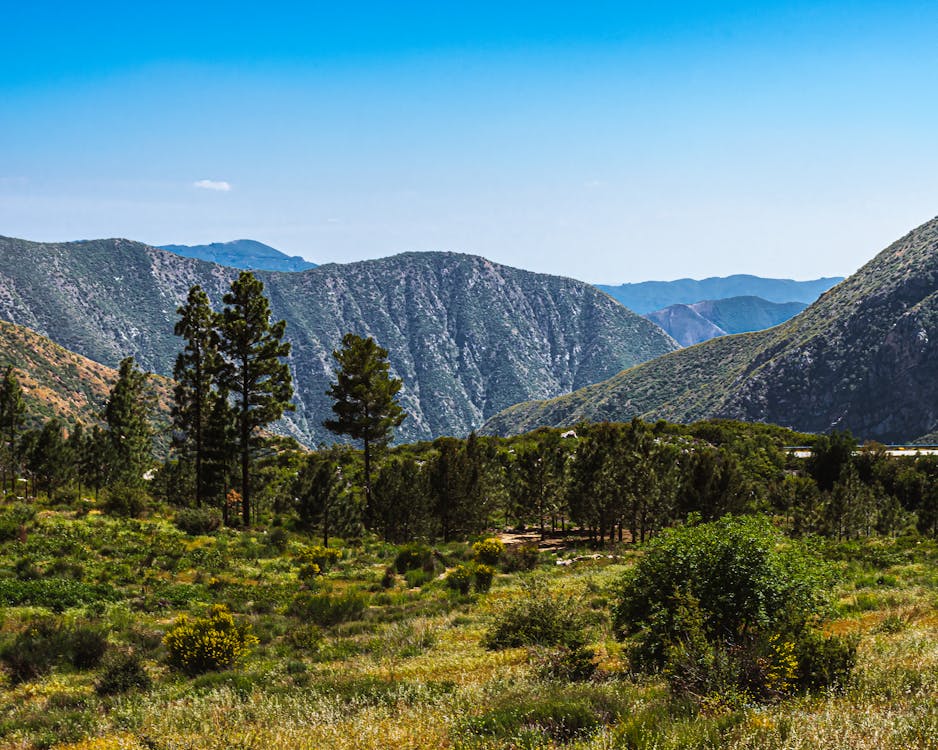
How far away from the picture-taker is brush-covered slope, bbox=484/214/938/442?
476 feet

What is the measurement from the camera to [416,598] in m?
19.5

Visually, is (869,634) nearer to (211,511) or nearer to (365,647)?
(365,647)

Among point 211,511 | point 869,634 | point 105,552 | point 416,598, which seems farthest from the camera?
point 211,511

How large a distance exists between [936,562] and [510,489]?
30.5 metres

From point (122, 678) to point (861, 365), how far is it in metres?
178

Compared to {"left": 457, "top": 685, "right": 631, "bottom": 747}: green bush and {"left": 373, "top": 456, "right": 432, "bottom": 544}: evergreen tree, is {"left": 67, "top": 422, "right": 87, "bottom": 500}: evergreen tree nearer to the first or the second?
{"left": 373, "top": 456, "right": 432, "bottom": 544}: evergreen tree

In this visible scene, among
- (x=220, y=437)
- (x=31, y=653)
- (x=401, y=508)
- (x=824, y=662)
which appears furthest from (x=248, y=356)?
(x=824, y=662)

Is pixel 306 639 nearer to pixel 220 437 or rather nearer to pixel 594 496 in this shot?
pixel 220 437

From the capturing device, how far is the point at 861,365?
152875 millimetres

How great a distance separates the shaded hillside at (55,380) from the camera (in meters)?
123

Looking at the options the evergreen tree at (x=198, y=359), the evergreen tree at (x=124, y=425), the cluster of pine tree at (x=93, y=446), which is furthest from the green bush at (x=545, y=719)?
the evergreen tree at (x=124, y=425)

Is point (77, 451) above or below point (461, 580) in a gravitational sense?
above

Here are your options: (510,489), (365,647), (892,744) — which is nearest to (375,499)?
(510,489)

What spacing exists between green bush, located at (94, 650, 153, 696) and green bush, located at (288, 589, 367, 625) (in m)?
5.47
